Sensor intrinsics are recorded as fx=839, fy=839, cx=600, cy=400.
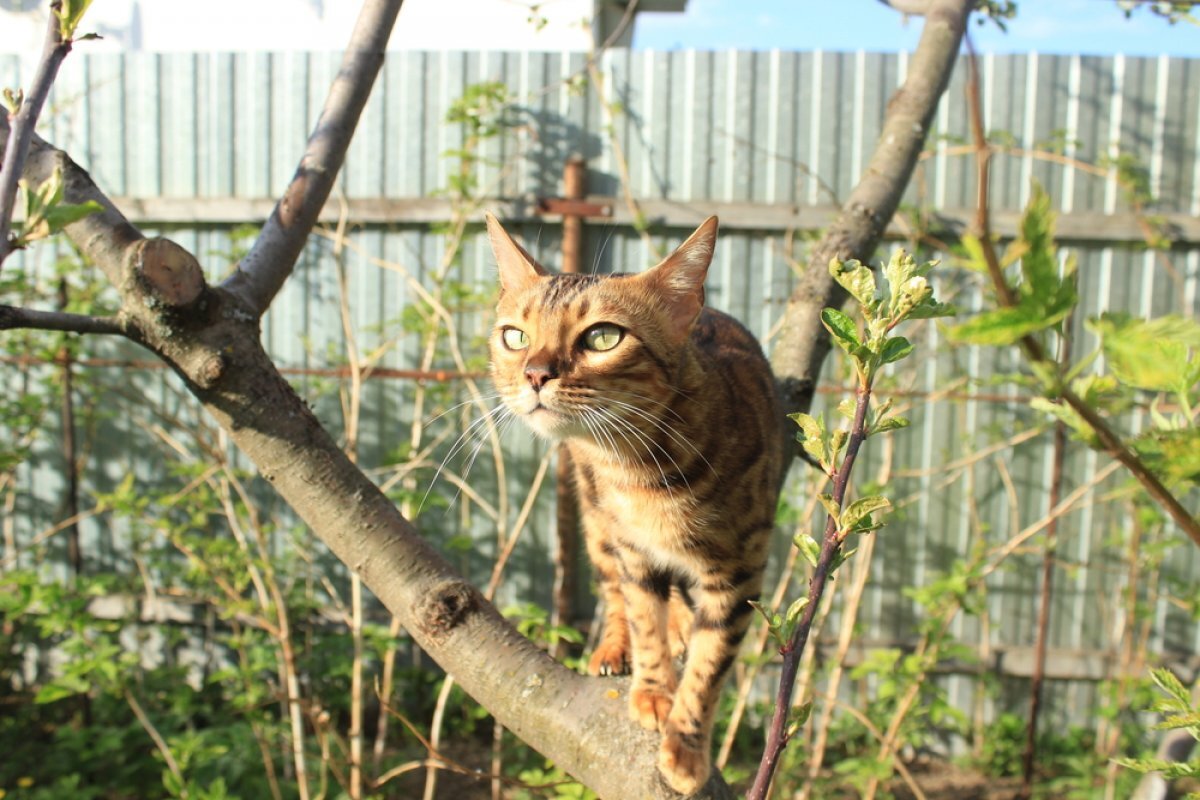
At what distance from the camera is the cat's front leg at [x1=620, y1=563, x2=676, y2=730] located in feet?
5.83

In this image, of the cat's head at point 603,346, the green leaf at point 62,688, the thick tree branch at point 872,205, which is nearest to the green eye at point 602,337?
the cat's head at point 603,346

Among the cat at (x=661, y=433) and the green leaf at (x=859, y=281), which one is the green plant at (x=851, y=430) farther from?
the cat at (x=661, y=433)

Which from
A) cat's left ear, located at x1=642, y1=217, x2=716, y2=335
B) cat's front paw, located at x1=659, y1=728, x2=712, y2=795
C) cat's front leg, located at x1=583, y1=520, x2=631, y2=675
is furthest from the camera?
cat's front leg, located at x1=583, y1=520, x2=631, y2=675

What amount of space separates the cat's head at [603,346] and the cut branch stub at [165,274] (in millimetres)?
641

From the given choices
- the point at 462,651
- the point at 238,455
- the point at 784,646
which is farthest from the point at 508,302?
the point at 238,455

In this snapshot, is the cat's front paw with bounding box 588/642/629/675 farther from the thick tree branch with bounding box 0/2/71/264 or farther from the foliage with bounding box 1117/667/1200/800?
the thick tree branch with bounding box 0/2/71/264

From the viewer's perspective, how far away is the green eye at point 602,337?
1788 millimetres

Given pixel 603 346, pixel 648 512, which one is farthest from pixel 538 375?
pixel 648 512

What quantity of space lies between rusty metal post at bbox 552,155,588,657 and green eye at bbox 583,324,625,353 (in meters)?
2.28

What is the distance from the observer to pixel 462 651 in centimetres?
142

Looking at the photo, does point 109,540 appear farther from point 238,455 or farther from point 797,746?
point 797,746

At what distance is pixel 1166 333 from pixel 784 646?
47 centimetres

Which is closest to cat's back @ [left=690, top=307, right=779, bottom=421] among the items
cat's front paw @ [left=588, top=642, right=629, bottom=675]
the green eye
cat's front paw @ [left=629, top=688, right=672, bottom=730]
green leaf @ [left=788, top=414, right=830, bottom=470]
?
the green eye

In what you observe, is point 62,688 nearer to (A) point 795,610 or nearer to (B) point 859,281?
(A) point 795,610
